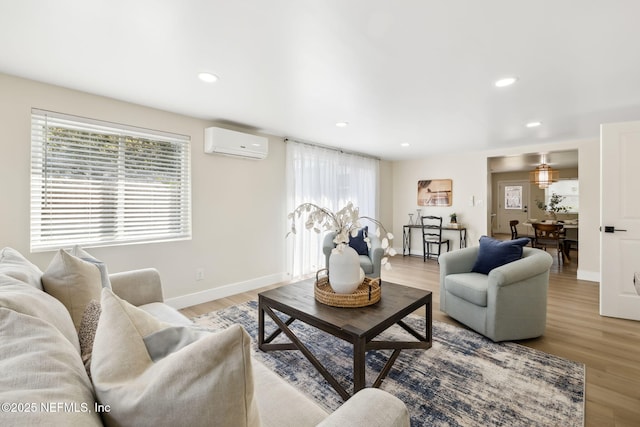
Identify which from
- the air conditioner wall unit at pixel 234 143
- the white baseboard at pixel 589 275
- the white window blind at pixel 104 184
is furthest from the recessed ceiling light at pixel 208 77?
the white baseboard at pixel 589 275

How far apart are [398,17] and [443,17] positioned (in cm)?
24

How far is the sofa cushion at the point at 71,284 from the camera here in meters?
1.27

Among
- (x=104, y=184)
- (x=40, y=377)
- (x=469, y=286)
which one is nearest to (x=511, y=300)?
(x=469, y=286)

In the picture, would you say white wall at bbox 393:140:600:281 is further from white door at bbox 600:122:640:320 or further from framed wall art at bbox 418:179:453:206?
white door at bbox 600:122:640:320

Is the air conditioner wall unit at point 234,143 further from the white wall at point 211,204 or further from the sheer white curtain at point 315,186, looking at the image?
the sheer white curtain at point 315,186

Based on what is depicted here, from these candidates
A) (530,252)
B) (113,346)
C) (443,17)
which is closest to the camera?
(113,346)

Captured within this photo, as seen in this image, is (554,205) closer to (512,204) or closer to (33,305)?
(512,204)

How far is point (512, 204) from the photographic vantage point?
959 centimetres

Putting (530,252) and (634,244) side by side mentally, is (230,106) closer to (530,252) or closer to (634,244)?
(530,252)

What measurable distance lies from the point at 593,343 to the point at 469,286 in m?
1.07

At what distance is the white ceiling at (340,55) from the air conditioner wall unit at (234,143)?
247 millimetres

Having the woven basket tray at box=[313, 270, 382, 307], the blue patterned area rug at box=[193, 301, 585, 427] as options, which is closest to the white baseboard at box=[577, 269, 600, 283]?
the blue patterned area rug at box=[193, 301, 585, 427]

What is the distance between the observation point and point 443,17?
1.55m

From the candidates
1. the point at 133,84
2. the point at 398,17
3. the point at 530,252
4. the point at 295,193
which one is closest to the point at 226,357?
the point at 398,17
